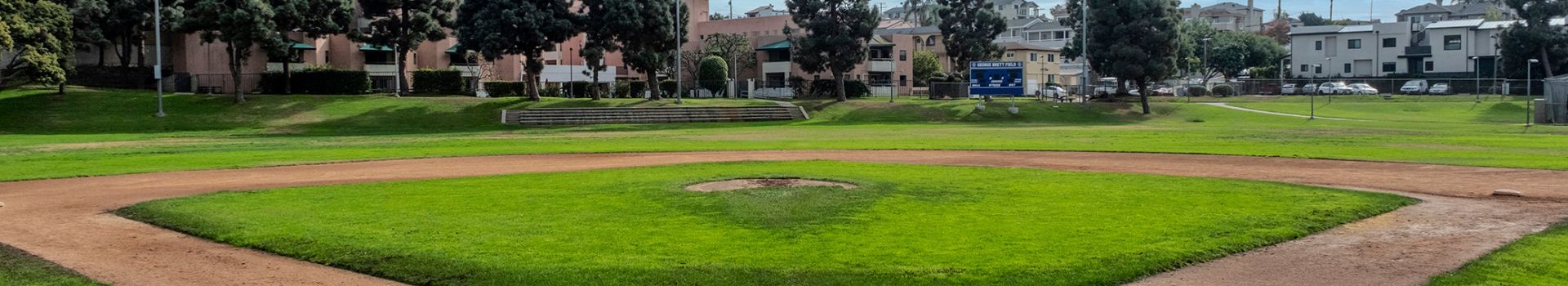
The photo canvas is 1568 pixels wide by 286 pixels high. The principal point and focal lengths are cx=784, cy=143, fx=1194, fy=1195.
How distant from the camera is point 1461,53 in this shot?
106312mm

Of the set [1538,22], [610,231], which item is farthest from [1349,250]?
[1538,22]

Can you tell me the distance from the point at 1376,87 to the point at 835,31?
158 ft

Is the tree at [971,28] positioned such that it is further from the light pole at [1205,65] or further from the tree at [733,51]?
the tree at [733,51]

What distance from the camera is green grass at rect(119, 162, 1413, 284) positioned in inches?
439

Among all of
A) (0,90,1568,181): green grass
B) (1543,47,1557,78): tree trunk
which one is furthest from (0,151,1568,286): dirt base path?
(1543,47,1557,78): tree trunk

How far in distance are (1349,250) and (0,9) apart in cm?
6024

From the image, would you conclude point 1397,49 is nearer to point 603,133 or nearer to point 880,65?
point 880,65

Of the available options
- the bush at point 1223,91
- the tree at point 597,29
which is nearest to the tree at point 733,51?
the tree at point 597,29

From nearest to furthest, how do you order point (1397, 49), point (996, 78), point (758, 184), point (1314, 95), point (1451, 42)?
1. point (758, 184)
2. point (996, 78)
3. point (1314, 95)
4. point (1451, 42)
5. point (1397, 49)

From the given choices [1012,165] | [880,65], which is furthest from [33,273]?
[880,65]

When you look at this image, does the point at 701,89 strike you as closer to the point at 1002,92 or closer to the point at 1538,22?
the point at 1002,92

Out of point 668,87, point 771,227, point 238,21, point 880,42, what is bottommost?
point 771,227

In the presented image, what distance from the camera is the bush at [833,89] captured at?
89000mm

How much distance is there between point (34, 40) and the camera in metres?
57.4
